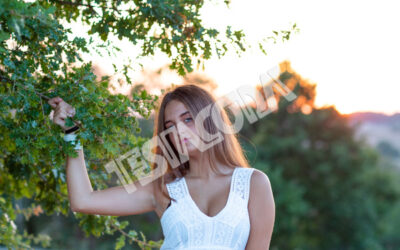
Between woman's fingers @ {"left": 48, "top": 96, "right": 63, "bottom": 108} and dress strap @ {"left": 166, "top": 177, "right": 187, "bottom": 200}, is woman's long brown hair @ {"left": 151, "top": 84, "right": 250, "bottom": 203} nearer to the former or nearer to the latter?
dress strap @ {"left": 166, "top": 177, "right": 187, "bottom": 200}

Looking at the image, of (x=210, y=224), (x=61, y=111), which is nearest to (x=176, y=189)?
(x=210, y=224)

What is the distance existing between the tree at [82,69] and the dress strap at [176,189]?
33cm

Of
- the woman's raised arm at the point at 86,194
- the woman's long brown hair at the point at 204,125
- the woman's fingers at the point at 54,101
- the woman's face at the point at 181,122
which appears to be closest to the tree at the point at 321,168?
the woman's long brown hair at the point at 204,125

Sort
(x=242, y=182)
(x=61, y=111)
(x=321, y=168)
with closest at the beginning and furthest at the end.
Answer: (x=61, y=111), (x=242, y=182), (x=321, y=168)

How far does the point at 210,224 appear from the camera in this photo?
2.48 meters

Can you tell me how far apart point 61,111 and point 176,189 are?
0.74 metres

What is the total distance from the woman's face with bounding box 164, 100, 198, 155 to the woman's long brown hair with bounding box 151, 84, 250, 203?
0.09ft

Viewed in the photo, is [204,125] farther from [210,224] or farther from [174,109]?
[210,224]

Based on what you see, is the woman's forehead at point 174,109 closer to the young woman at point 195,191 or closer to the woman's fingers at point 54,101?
the young woman at point 195,191

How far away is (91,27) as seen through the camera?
9.21 feet

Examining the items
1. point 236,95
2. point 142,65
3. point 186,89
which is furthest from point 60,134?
point 236,95

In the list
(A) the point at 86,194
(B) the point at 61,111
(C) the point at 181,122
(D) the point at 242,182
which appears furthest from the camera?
(C) the point at 181,122

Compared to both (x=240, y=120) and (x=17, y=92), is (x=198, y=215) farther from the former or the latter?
(x=17, y=92)

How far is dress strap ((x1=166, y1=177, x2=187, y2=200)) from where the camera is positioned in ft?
8.59
